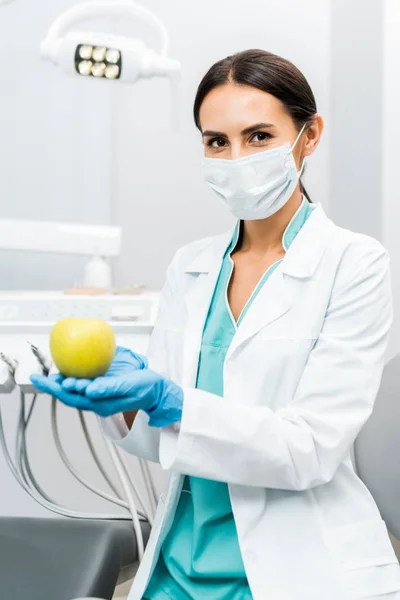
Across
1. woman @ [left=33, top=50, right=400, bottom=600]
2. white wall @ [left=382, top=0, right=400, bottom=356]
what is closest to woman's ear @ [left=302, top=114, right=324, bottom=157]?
woman @ [left=33, top=50, right=400, bottom=600]

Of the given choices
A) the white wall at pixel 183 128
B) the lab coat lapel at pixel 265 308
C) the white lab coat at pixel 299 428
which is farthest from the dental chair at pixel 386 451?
the white wall at pixel 183 128

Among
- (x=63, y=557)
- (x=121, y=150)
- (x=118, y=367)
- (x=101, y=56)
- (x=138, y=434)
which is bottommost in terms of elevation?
(x=63, y=557)

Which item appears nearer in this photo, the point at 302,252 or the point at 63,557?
the point at 302,252

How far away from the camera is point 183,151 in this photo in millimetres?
2258

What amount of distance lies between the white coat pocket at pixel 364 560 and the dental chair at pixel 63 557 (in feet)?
1.35

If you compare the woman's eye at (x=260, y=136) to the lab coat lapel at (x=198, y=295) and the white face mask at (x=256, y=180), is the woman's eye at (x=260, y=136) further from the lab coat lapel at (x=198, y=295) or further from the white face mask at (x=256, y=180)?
the lab coat lapel at (x=198, y=295)

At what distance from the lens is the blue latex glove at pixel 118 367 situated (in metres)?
0.76

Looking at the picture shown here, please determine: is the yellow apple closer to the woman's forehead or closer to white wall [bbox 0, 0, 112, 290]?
the woman's forehead

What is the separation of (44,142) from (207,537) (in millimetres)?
1547

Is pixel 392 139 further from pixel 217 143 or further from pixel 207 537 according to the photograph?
pixel 207 537

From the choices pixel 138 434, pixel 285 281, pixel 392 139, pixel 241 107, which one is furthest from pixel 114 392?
pixel 392 139

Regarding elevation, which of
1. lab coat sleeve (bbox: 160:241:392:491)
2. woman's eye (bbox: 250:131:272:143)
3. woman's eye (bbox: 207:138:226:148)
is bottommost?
lab coat sleeve (bbox: 160:241:392:491)

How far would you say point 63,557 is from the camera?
1.21 metres

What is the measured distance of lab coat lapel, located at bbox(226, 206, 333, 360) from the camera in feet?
3.16
